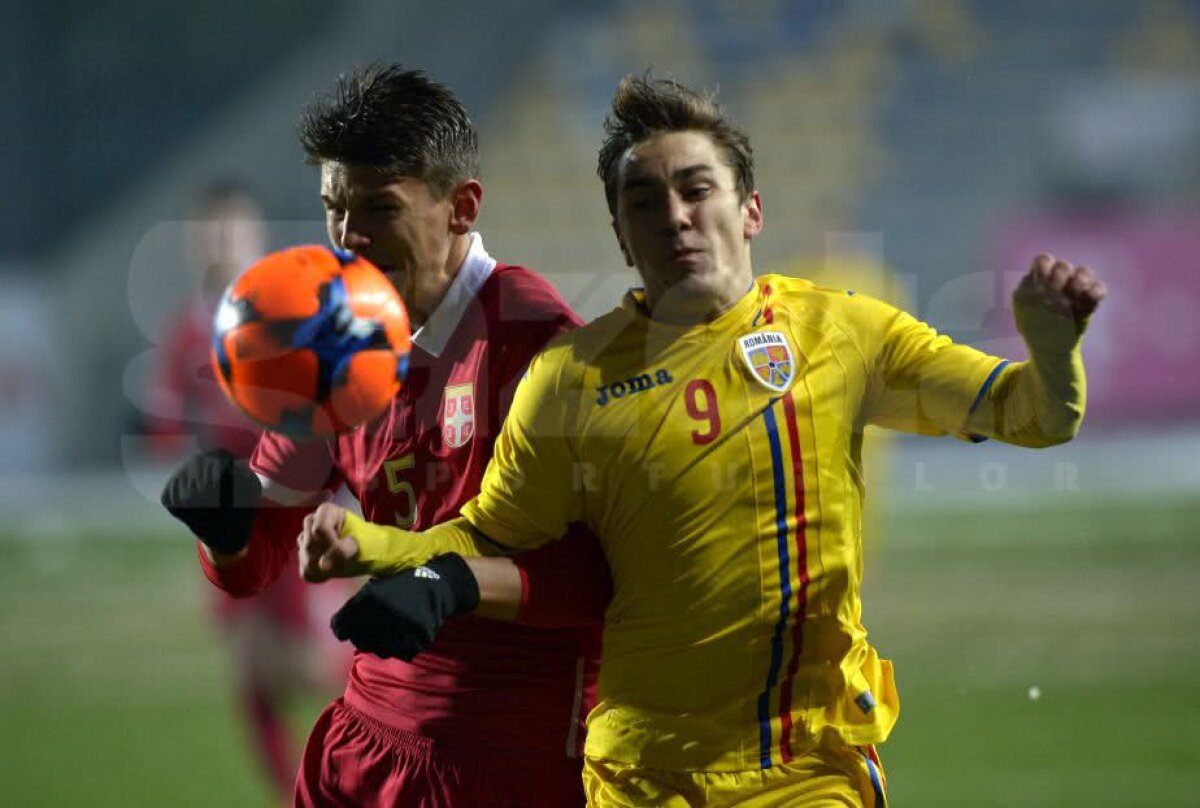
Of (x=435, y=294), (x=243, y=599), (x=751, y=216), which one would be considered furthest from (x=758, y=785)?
(x=243, y=599)

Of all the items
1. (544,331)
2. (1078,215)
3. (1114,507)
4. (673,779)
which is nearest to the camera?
(673,779)

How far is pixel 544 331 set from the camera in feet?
9.81

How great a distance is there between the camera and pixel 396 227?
9.92 ft

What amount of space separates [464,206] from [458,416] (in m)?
0.43

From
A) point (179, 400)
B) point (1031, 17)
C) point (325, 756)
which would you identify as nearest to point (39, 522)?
point (179, 400)

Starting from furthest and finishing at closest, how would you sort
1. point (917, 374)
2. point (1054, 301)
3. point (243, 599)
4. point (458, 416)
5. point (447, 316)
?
point (243, 599), point (447, 316), point (458, 416), point (917, 374), point (1054, 301)

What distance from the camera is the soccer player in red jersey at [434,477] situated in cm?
297

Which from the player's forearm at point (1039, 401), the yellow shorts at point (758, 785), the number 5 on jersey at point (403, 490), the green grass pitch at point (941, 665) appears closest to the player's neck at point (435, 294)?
the number 5 on jersey at point (403, 490)

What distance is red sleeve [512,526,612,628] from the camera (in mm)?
2746

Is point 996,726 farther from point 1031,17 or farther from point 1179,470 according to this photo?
point 1031,17

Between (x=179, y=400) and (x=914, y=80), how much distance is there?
926 centimetres

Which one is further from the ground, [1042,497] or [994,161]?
[994,161]

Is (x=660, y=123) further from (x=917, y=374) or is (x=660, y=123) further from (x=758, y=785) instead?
(x=758, y=785)

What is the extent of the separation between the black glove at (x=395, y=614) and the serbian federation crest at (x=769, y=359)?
0.61m
